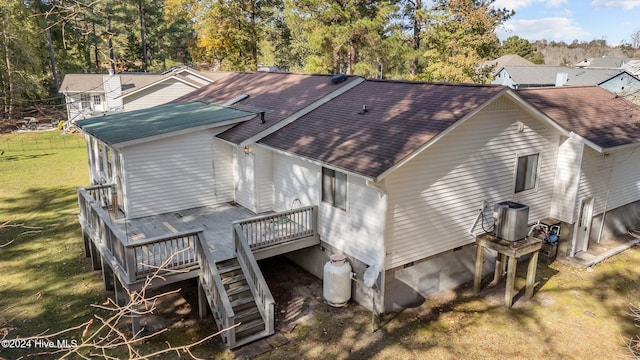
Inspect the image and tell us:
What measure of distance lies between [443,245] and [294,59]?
183 feet

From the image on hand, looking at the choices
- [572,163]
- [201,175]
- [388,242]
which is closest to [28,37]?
[201,175]

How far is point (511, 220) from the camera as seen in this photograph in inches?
422

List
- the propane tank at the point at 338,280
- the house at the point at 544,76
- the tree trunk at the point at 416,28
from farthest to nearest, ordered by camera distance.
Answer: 1. the house at the point at 544,76
2. the tree trunk at the point at 416,28
3. the propane tank at the point at 338,280

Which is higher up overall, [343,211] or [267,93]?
[267,93]

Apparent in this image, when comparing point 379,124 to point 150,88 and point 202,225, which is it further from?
point 150,88

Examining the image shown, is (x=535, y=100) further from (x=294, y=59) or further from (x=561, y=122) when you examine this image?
(x=294, y=59)

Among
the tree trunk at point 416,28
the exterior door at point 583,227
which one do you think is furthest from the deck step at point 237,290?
the tree trunk at point 416,28

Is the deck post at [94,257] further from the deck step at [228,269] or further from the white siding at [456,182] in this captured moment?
the white siding at [456,182]

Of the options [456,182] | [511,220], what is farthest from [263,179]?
[511,220]

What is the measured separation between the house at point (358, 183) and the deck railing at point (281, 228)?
42 mm

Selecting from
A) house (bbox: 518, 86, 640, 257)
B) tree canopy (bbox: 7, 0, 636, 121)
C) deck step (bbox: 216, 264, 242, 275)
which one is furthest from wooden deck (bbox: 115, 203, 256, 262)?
house (bbox: 518, 86, 640, 257)

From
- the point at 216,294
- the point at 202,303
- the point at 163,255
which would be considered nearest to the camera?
the point at 216,294

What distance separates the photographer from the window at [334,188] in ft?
35.4

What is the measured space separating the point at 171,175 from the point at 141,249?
406 centimetres
